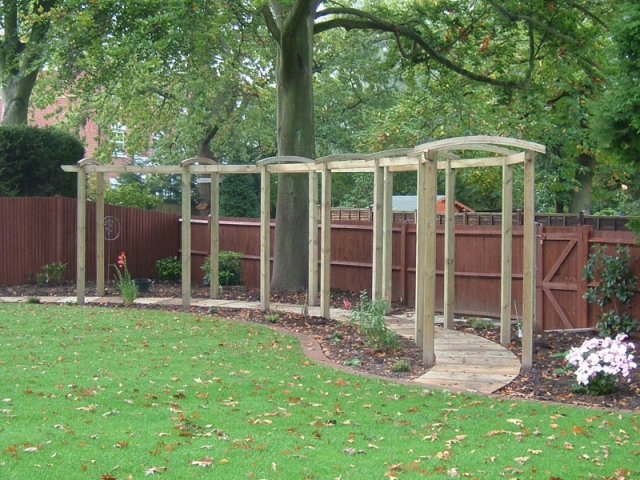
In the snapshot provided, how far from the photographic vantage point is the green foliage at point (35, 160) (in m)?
17.4

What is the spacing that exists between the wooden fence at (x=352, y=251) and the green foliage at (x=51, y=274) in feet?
0.59

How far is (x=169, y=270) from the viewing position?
17984 millimetres

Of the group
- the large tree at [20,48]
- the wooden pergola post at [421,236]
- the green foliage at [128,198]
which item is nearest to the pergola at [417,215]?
the wooden pergola post at [421,236]

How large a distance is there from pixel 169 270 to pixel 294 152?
4.55 metres

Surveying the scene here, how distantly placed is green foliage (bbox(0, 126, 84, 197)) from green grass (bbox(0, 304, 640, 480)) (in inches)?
367

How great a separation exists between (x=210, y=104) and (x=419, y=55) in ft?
34.7

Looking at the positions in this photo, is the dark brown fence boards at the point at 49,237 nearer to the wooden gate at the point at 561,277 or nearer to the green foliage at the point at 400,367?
the wooden gate at the point at 561,277

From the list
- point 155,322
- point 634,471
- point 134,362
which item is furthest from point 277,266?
point 634,471

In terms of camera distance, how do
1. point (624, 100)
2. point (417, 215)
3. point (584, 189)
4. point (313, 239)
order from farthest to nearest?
1. point (584, 189)
2. point (313, 239)
3. point (417, 215)
4. point (624, 100)

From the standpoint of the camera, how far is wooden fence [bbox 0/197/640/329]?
11320 mm

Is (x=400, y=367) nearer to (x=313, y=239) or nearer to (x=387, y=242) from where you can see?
(x=387, y=242)

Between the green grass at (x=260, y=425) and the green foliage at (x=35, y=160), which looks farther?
the green foliage at (x=35, y=160)

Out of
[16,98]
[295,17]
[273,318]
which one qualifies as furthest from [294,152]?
[16,98]

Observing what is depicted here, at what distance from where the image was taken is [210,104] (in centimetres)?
2614
